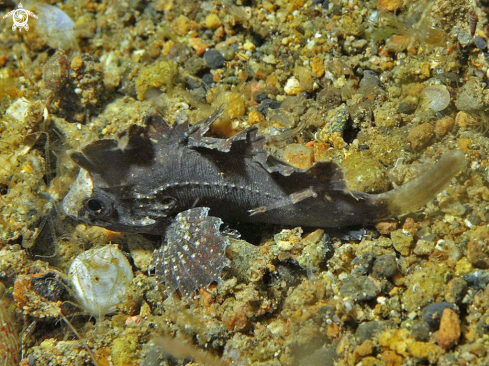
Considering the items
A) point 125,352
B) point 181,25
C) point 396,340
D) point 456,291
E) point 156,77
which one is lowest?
point 125,352

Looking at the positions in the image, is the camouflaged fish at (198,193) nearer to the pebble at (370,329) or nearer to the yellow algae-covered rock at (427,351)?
the pebble at (370,329)

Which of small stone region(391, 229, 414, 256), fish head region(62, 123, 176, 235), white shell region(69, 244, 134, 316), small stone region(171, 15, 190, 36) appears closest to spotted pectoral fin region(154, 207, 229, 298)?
fish head region(62, 123, 176, 235)

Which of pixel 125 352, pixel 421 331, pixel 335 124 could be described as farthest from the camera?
pixel 335 124

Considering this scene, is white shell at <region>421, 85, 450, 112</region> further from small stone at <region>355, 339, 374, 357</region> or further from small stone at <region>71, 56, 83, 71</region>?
small stone at <region>71, 56, 83, 71</region>

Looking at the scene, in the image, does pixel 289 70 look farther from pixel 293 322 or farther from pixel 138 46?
pixel 293 322

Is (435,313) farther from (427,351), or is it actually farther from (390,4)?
(390,4)

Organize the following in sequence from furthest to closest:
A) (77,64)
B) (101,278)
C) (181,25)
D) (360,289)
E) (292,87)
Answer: (181,25), (77,64), (292,87), (101,278), (360,289)

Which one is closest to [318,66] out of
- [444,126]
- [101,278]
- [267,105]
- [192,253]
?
[267,105]
